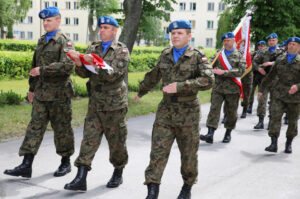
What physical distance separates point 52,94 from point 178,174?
2120 millimetres

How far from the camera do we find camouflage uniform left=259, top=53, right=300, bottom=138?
736 cm

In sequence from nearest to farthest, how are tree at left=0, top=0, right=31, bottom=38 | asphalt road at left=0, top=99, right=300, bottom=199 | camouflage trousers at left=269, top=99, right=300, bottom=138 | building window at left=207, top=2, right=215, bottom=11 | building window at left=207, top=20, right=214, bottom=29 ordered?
asphalt road at left=0, top=99, right=300, bottom=199
camouflage trousers at left=269, top=99, right=300, bottom=138
tree at left=0, top=0, right=31, bottom=38
building window at left=207, top=2, right=215, bottom=11
building window at left=207, top=20, right=214, bottom=29

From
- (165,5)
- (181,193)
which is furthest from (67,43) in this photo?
(165,5)

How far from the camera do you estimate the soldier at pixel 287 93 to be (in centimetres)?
731

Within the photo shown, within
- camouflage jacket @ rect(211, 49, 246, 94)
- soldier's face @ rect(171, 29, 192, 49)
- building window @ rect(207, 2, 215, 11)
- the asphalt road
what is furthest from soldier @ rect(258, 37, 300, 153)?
building window @ rect(207, 2, 215, 11)

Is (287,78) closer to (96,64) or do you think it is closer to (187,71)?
(187,71)

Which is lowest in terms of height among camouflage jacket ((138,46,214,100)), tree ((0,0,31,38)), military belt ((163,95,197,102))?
military belt ((163,95,197,102))

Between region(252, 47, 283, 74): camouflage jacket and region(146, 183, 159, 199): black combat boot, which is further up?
region(252, 47, 283, 74): camouflage jacket

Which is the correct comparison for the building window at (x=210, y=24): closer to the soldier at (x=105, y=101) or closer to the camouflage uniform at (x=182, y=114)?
the soldier at (x=105, y=101)

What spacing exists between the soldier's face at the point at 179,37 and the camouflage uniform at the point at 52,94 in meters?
1.48

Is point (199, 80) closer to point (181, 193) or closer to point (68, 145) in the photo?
point (181, 193)

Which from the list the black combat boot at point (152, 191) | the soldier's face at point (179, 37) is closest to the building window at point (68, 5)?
the soldier's face at point (179, 37)

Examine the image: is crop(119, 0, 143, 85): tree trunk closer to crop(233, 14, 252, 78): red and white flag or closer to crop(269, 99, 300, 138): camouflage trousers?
crop(233, 14, 252, 78): red and white flag

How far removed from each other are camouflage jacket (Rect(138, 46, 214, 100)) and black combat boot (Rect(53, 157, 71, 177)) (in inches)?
75.0
